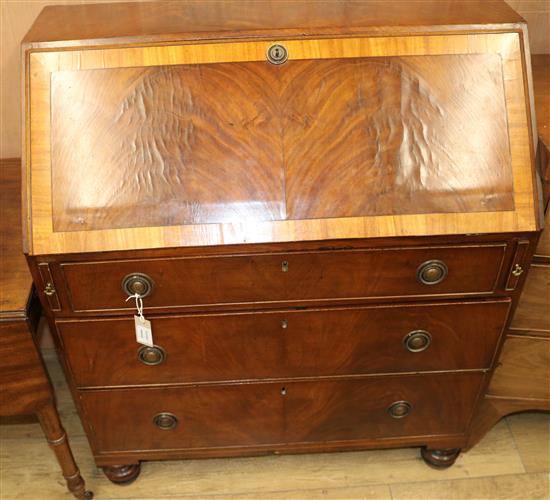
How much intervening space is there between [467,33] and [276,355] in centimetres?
77

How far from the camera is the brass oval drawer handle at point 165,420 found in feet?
4.95

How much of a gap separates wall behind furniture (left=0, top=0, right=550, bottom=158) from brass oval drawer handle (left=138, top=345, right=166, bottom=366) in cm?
72

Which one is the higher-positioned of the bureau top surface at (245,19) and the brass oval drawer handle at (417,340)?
the bureau top surface at (245,19)

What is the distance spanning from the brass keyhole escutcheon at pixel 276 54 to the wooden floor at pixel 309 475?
1129 millimetres

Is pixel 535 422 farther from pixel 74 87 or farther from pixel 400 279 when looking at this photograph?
pixel 74 87

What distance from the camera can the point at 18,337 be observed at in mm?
1261

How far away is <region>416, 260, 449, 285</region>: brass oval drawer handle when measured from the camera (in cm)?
124

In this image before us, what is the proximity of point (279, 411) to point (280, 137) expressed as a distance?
70cm

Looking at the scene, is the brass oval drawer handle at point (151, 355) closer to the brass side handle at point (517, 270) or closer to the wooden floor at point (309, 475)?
the wooden floor at point (309, 475)

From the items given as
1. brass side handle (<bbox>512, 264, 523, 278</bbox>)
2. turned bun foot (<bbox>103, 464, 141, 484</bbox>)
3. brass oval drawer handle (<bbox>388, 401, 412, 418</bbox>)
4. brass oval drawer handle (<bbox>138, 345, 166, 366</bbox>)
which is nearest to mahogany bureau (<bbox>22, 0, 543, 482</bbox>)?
brass side handle (<bbox>512, 264, 523, 278</bbox>)

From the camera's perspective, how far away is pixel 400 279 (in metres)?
1.27

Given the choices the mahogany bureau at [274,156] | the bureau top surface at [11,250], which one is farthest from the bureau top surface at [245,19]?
the bureau top surface at [11,250]

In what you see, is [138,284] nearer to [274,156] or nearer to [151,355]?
[151,355]

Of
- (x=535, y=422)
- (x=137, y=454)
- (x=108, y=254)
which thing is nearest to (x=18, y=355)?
(x=108, y=254)
